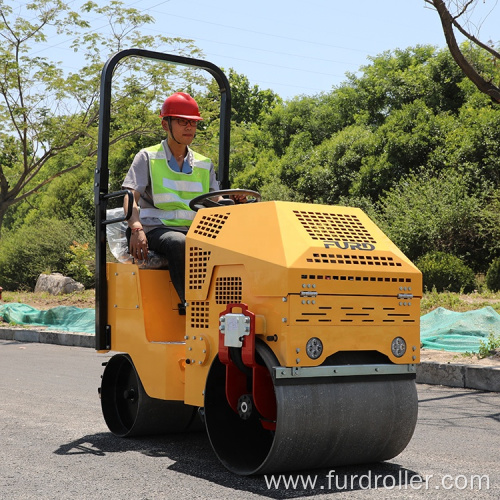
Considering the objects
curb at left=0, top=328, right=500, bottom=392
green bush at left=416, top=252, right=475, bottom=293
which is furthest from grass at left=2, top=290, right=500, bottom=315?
curb at left=0, top=328, right=500, bottom=392

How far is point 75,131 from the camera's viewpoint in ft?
60.8

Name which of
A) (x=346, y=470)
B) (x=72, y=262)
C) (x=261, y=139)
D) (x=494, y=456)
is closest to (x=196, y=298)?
(x=346, y=470)

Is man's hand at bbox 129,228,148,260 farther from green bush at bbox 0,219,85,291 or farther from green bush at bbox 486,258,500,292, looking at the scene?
green bush at bbox 0,219,85,291

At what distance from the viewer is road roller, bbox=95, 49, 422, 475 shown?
415 centimetres

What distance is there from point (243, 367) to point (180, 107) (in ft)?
6.61

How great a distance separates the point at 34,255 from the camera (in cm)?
2844

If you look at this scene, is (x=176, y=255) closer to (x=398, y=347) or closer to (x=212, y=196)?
(x=212, y=196)

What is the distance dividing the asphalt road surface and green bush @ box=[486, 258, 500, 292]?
12.1 meters

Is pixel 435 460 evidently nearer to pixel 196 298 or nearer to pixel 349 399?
pixel 349 399

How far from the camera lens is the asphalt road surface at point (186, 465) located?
4102 mm

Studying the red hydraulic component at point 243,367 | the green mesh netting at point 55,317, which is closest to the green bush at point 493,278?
the green mesh netting at point 55,317

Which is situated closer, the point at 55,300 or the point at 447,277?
the point at 447,277

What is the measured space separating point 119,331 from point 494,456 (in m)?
2.52

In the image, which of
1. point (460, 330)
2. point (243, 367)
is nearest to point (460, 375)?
point (460, 330)
